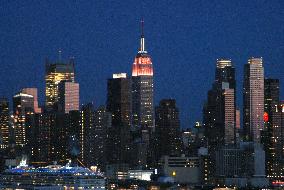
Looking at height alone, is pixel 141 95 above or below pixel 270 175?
above

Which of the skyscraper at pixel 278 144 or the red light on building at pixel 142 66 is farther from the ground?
the red light on building at pixel 142 66

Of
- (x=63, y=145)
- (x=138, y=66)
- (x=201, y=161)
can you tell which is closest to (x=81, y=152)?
(x=63, y=145)

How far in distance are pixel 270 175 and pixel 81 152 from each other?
15588 millimetres

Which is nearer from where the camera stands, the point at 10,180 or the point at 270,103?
the point at 10,180

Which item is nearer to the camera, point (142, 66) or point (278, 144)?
point (278, 144)

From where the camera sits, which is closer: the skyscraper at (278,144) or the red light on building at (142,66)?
the skyscraper at (278,144)

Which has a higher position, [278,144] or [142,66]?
[142,66]

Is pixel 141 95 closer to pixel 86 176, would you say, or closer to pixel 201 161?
pixel 201 161

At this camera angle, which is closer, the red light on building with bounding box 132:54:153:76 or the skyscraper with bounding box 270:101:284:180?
the skyscraper with bounding box 270:101:284:180

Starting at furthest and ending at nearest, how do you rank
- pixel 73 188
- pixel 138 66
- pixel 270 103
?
1. pixel 138 66
2. pixel 270 103
3. pixel 73 188

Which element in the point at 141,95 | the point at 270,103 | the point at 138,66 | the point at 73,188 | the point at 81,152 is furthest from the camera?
the point at 138,66

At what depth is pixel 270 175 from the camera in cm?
10444

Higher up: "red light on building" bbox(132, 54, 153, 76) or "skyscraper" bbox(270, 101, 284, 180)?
"red light on building" bbox(132, 54, 153, 76)

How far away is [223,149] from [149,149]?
22.8 ft
